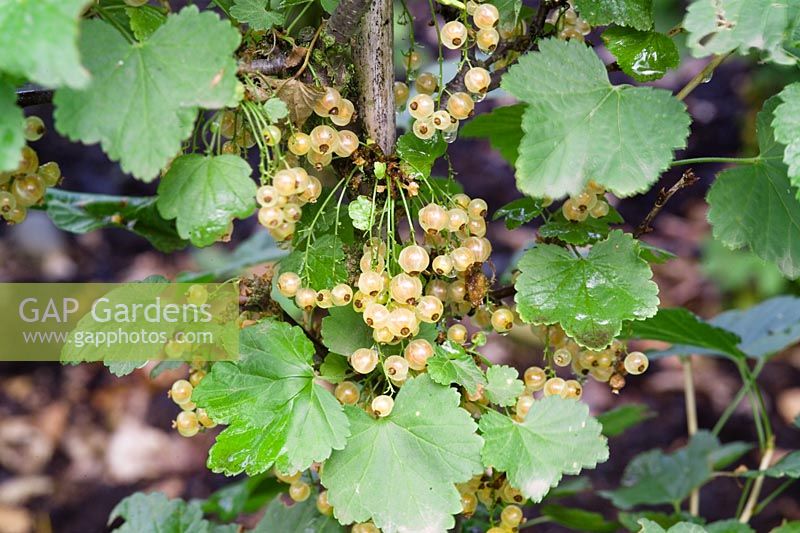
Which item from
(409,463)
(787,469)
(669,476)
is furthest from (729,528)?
(409,463)

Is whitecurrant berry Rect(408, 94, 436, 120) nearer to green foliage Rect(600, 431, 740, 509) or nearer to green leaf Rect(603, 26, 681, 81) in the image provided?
green leaf Rect(603, 26, 681, 81)

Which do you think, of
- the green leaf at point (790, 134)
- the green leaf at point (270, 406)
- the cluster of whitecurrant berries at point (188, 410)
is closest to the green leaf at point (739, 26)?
the green leaf at point (790, 134)

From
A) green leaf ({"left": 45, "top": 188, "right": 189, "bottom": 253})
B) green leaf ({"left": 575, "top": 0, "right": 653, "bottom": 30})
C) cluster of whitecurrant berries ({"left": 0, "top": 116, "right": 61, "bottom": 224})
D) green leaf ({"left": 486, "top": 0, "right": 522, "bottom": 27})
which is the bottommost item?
green leaf ({"left": 45, "top": 188, "right": 189, "bottom": 253})

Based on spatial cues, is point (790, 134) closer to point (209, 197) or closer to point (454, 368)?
point (454, 368)

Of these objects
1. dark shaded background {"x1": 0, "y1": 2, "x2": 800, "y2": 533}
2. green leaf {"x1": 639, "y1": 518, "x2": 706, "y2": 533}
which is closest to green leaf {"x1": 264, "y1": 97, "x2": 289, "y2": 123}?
green leaf {"x1": 639, "y1": 518, "x2": 706, "y2": 533}

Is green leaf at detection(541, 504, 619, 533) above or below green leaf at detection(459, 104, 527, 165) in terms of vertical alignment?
below

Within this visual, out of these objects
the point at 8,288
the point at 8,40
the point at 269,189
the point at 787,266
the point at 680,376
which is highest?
the point at 8,40

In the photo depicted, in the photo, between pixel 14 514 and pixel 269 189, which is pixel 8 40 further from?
pixel 14 514

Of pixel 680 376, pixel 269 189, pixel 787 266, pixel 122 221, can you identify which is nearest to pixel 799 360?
pixel 680 376
